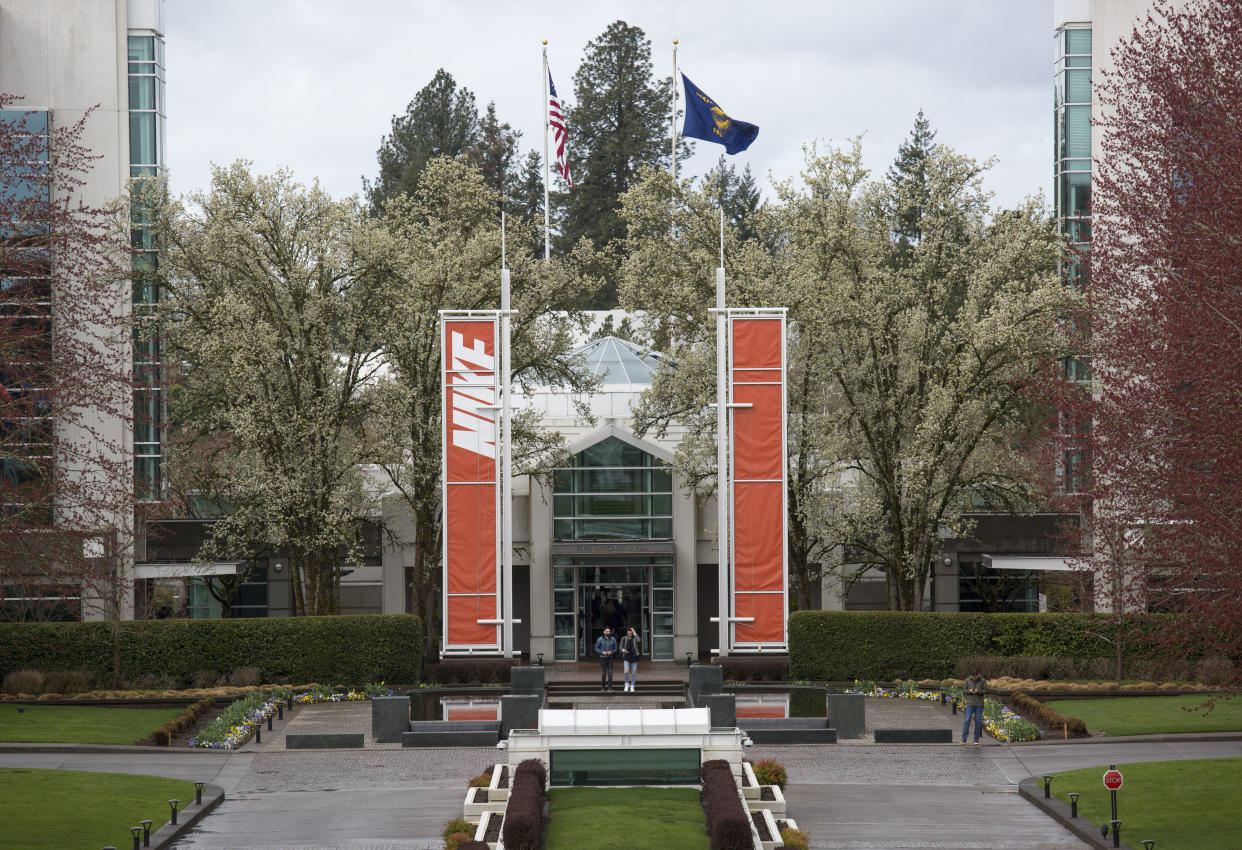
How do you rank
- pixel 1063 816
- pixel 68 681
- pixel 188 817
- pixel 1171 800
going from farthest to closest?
1. pixel 68 681
2. pixel 1171 800
3. pixel 188 817
4. pixel 1063 816

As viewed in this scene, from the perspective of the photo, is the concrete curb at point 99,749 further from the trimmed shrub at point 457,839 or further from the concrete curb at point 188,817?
the trimmed shrub at point 457,839

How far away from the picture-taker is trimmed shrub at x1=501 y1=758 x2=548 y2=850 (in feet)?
54.7

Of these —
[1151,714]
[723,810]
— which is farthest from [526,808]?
[1151,714]

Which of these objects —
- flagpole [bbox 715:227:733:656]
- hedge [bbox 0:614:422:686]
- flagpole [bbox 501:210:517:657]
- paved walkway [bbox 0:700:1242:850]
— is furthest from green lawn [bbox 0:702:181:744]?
flagpole [bbox 715:227:733:656]

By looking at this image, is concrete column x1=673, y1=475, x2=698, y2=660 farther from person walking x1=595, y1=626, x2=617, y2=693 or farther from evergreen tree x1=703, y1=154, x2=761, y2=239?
evergreen tree x1=703, y1=154, x2=761, y2=239

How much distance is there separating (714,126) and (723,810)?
3111 cm

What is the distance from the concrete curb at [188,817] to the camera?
62.7 ft

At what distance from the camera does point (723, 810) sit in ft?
57.0

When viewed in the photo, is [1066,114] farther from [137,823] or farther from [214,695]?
[137,823]

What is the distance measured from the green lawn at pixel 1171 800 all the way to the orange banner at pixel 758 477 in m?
7.52

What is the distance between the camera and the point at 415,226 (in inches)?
1556

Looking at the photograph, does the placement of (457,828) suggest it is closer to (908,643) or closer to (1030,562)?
(908,643)

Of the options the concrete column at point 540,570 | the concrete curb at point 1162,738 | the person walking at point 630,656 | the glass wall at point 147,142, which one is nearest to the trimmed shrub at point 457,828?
the concrete curb at point 1162,738

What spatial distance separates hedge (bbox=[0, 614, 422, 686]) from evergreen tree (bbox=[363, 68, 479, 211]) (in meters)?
43.2
